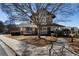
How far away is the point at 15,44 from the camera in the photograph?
5.81ft

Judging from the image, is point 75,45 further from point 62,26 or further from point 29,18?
point 29,18

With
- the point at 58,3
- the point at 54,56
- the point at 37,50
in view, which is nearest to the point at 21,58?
the point at 37,50

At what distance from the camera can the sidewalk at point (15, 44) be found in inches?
69.2

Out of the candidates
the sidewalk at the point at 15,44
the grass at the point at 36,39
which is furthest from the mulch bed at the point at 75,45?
the sidewalk at the point at 15,44

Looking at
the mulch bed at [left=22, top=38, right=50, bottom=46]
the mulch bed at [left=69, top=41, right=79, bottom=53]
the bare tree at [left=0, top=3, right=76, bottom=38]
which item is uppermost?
the bare tree at [left=0, top=3, right=76, bottom=38]

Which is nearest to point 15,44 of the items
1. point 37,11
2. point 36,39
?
point 36,39

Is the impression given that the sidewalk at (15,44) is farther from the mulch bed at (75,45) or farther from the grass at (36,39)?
the mulch bed at (75,45)

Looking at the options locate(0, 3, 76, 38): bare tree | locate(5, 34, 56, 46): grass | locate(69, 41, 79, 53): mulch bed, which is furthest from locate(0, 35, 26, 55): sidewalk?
locate(69, 41, 79, 53): mulch bed

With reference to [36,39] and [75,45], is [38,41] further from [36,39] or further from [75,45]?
[75,45]

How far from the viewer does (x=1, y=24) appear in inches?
69.1

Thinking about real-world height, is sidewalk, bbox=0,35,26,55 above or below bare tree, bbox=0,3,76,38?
below

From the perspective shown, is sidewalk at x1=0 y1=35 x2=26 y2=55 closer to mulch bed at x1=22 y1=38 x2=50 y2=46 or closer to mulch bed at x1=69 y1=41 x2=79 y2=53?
mulch bed at x1=22 y1=38 x2=50 y2=46

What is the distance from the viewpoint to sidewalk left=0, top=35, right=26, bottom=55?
1.76m

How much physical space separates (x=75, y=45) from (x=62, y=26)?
0.20 meters
